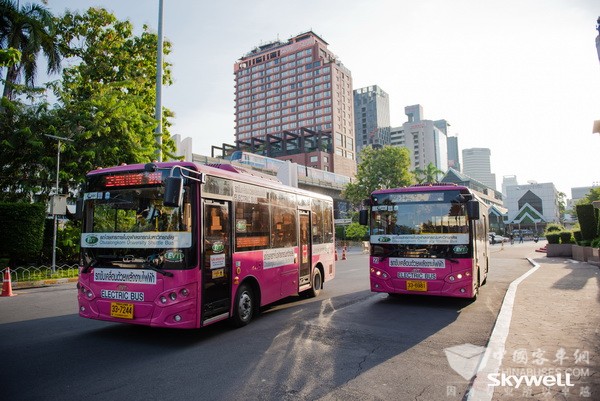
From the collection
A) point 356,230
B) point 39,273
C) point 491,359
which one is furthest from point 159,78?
point 356,230

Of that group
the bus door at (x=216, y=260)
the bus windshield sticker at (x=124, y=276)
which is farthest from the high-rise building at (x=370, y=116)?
the bus windshield sticker at (x=124, y=276)

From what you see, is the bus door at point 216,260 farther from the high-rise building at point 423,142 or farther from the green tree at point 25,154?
the high-rise building at point 423,142

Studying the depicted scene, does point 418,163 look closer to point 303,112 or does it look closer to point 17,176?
point 303,112

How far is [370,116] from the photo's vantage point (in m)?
183

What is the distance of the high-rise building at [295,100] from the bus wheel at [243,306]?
336 feet

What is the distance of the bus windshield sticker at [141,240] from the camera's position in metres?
5.97

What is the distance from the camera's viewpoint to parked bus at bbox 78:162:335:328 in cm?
592

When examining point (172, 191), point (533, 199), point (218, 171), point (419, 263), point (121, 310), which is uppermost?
point (533, 199)

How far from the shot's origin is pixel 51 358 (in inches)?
216

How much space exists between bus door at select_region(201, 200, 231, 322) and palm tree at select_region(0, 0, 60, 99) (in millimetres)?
19650

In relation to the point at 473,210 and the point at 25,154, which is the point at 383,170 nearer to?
the point at 25,154

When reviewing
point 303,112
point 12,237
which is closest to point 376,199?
point 12,237

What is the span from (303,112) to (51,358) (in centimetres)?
12760

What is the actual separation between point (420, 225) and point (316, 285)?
3422 millimetres
